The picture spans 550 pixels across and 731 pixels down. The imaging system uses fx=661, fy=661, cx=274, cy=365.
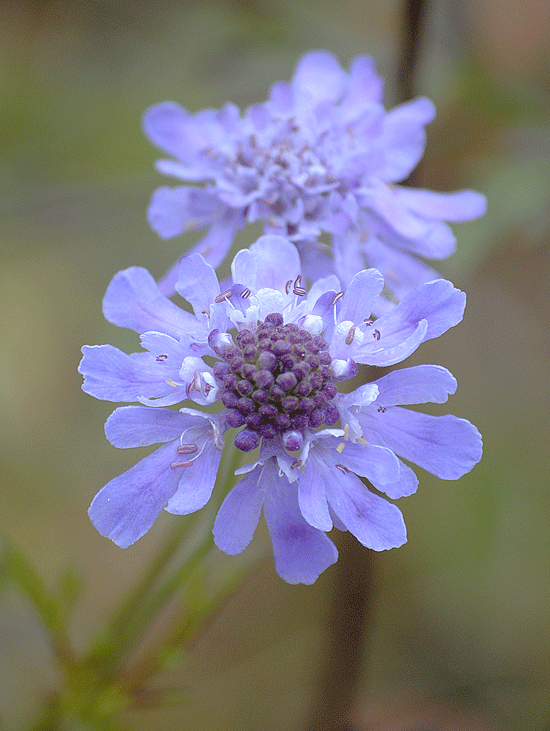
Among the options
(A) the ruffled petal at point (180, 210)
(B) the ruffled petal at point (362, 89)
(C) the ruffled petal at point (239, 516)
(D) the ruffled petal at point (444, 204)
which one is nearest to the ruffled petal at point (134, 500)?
(C) the ruffled petal at point (239, 516)

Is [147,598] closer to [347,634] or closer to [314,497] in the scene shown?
[347,634]

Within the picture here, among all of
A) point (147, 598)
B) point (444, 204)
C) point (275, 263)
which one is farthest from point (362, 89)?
point (147, 598)

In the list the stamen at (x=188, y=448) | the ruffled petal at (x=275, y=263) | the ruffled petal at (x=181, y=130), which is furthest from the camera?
the ruffled petal at (x=181, y=130)

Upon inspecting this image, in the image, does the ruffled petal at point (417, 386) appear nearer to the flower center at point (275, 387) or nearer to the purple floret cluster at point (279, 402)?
the purple floret cluster at point (279, 402)

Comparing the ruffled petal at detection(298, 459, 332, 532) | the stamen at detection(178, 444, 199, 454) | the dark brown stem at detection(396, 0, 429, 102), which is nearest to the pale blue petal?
the ruffled petal at detection(298, 459, 332, 532)

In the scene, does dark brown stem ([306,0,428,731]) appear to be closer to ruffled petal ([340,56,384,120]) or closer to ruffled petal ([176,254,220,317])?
ruffled petal ([340,56,384,120])

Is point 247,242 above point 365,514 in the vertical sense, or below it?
above

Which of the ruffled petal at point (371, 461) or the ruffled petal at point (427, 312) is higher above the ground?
the ruffled petal at point (427, 312)
